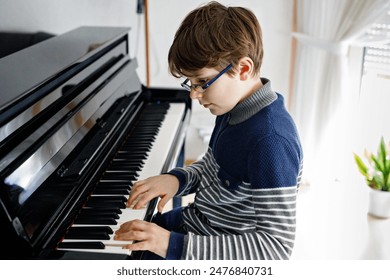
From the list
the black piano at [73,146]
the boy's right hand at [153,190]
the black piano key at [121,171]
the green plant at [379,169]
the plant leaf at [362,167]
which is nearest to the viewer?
the black piano at [73,146]

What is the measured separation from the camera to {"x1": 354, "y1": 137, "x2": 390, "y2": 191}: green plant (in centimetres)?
223

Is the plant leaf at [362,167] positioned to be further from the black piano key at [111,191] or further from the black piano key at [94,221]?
the black piano key at [94,221]

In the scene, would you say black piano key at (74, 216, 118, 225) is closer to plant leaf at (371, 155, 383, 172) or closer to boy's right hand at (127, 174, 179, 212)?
boy's right hand at (127, 174, 179, 212)

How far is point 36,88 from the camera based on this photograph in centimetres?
104

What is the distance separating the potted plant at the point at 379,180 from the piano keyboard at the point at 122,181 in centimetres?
106

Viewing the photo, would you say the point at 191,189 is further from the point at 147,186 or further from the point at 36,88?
the point at 36,88

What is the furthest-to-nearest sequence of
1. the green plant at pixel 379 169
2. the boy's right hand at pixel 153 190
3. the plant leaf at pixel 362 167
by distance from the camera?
the plant leaf at pixel 362 167
the green plant at pixel 379 169
the boy's right hand at pixel 153 190

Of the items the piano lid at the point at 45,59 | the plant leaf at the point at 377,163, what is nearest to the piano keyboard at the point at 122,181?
the piano lid at the point at 45,59

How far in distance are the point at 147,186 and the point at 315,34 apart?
5.90 feet

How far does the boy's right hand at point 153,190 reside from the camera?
1.08 m

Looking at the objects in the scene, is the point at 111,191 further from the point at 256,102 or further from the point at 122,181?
the point at 256,102

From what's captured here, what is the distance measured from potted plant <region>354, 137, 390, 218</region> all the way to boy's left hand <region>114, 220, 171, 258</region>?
5.15ft

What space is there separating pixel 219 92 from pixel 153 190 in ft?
0.96

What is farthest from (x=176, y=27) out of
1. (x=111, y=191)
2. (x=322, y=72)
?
(x=111, y=191)
